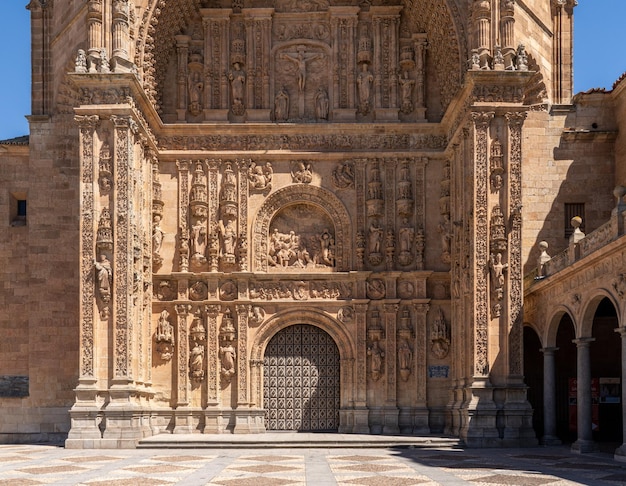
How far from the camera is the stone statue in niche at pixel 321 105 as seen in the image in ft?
94.5

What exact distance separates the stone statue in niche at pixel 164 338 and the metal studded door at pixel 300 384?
291 centimetres

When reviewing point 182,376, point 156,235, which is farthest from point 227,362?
point 156,235

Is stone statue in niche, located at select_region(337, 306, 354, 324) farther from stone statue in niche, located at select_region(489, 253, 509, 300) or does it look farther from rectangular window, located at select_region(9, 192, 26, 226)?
rectangular window, located at select_region(9, 192, 26, 226)

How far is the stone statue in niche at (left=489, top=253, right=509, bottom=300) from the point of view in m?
24.5

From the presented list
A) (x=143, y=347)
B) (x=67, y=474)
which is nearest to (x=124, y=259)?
(x=143, y=347)

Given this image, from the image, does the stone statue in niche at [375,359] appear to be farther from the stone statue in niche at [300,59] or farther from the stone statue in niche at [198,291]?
the stone statue in niche at [300,59]

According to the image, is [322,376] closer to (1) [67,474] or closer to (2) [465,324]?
(2) [465,324]

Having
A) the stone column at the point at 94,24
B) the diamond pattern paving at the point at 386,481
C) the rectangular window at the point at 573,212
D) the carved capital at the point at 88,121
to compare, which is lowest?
the diamond pattern paving at the point at 386,481

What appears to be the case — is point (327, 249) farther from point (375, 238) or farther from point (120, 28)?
point (120, 28)

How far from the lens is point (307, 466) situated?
62.0 feet

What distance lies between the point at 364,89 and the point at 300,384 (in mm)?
9289

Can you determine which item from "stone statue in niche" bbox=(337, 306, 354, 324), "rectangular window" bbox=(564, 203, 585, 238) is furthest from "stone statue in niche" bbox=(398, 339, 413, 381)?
"rectangular window" bbox=(564, 203, 585, 238)

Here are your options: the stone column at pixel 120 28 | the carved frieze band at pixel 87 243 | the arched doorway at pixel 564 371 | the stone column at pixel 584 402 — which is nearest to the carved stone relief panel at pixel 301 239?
the carved frieze band at pixel 87 243

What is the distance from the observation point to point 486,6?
82.8ft
